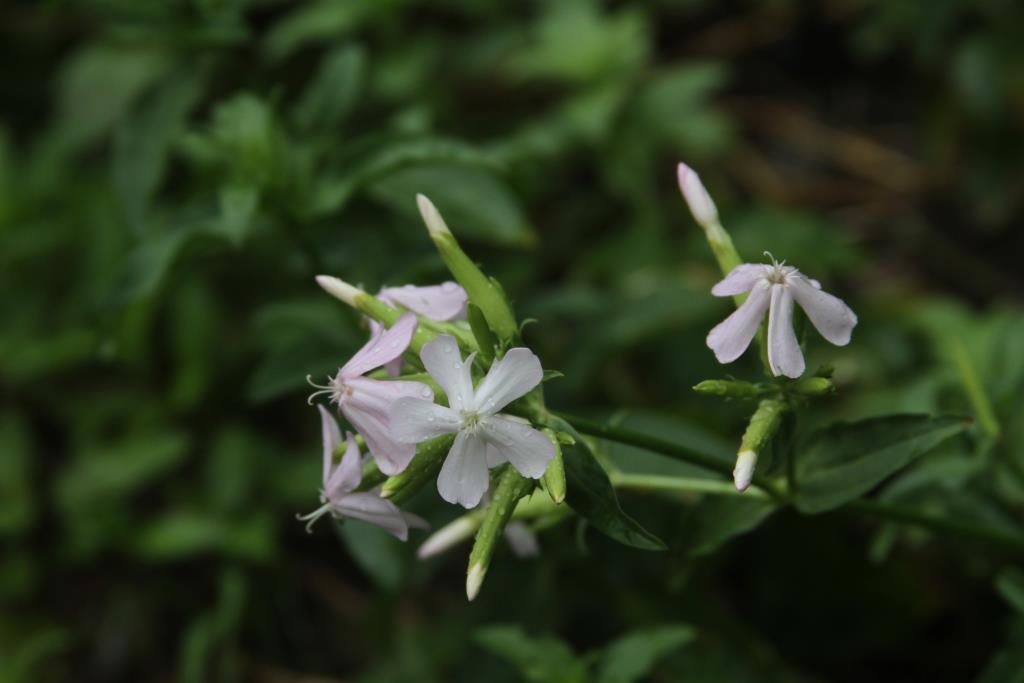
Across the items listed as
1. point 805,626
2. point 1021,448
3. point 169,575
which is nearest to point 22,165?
point 169,575

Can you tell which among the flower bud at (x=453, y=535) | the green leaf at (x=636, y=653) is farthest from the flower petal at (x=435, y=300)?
the green leaf at (x=636, y=653)

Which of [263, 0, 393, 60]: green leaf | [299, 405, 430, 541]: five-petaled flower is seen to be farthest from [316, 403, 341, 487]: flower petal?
[263, 0, 393, 60]: green leaf

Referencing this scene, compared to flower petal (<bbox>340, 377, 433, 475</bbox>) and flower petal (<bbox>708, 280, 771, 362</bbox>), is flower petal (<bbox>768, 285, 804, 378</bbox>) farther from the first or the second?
flower petal (<bbox>340, 377, 433, 475</bbox>)

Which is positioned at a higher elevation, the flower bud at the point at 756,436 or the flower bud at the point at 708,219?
the flower bud at the point at 708,219

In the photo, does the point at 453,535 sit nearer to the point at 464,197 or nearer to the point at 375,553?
the point at 375,553

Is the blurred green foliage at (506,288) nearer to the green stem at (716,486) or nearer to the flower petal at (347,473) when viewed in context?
the green stem at (716,486)

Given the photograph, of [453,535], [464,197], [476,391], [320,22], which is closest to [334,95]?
[464,197]
